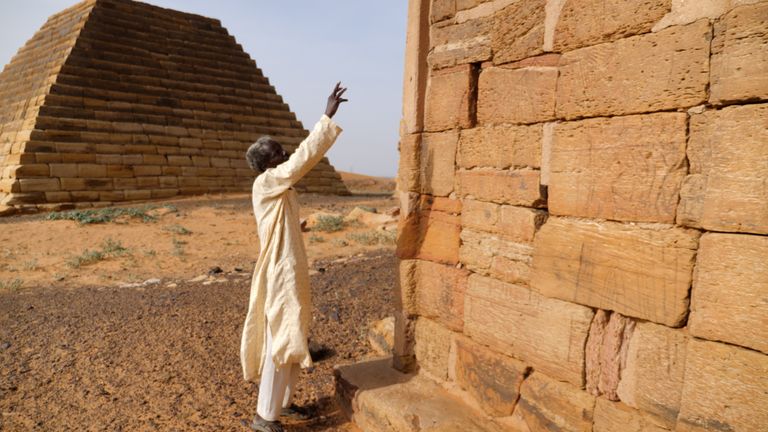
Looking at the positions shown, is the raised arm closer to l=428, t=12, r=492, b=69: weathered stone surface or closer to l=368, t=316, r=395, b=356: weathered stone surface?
l=428, t=12, r=492, b=69: weathered stone surface

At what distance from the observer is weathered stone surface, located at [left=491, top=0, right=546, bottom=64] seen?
286 centimetres

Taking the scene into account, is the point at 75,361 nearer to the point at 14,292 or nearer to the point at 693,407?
the point at 14,292

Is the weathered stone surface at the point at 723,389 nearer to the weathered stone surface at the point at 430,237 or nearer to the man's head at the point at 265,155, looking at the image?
the weathered stone surface at the point at 430,237

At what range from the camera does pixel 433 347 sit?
362 cm

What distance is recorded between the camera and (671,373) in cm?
226

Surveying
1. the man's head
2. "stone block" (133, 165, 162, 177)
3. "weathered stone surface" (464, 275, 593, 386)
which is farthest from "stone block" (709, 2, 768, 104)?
"stone block" (133, 165, 162, 177)

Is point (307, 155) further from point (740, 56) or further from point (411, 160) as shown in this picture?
point (740, 56)

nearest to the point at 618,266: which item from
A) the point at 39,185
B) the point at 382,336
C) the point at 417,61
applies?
the point at 417,61

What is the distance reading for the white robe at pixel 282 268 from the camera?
320 centimetres

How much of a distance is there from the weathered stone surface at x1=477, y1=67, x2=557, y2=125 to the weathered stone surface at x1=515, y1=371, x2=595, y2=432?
150cm

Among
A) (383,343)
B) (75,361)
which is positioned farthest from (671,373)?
(75,361)

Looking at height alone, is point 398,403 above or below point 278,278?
below

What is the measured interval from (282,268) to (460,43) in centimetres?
193

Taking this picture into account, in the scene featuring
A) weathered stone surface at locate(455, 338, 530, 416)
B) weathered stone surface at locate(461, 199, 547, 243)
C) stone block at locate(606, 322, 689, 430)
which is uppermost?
weathered stone surface at locate(461, 199, 547, 243)
